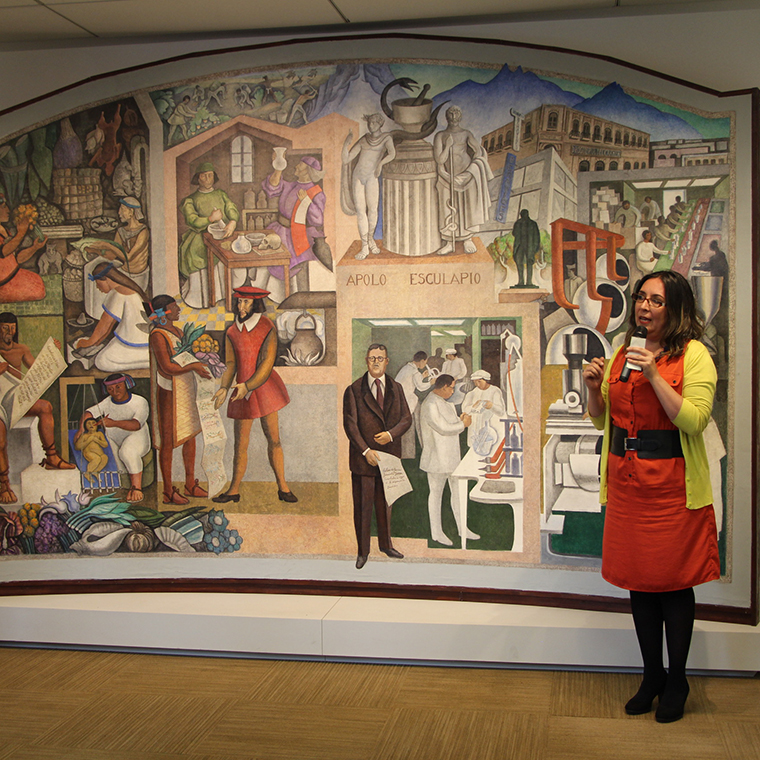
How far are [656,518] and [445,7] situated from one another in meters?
2.46

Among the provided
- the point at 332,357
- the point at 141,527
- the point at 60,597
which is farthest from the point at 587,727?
the point at 60,597

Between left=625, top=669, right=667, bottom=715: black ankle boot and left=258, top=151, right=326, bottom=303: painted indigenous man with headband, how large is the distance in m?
2.34

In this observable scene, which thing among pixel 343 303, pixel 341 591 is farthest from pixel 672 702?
pixel 343 303

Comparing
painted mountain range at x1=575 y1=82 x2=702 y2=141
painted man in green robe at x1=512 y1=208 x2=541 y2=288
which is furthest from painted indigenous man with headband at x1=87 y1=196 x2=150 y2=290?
painted mountain range at x1=575 y1=82 x2=702 y2=141

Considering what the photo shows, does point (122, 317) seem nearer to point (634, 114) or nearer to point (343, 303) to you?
point (343, 303)

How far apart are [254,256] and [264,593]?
1.71 meters

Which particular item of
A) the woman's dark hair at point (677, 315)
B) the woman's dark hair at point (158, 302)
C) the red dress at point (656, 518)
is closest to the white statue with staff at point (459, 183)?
the woman's dark hair at point (677, 315)

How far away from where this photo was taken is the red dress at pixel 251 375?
3.96 metres

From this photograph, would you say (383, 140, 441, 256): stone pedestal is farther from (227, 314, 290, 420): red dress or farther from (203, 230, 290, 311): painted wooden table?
(227, 314, 290, 420): red dress

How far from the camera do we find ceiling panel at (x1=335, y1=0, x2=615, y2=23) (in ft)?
11.6

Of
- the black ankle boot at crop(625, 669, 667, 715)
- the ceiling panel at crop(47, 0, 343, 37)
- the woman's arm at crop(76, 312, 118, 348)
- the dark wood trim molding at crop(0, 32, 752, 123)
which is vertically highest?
the ceiling panel at crop(47, 0, 343, 37)

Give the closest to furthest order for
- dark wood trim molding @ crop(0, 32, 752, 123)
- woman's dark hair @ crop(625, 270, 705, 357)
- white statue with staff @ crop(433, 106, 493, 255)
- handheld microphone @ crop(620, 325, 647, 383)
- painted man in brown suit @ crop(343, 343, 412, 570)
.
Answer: handheld microphone @ crop(620, 325, 647, 383), woman's dark hair @ crop(625, 270, 705, 357), dark wood trim molding @ crop(0, 32, 752, 123), white statue with staff @ crop(433, 106, 493, 255), painted man in brown suit @ crop(343, 343, 412, 570)

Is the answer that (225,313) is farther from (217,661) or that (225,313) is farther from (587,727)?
(587,727)

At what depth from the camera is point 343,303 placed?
390 cm
